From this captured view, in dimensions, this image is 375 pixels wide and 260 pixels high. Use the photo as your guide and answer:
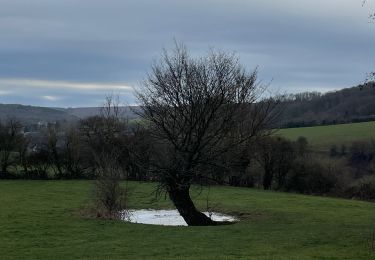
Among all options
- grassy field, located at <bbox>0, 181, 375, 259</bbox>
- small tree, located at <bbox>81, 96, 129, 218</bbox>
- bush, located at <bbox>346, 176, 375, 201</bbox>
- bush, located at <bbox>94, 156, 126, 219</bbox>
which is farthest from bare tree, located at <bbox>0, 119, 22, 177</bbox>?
bush, located at <bbox>346, 176, 375, 201</bbox>

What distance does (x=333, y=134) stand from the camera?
219 ft

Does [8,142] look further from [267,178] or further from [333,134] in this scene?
[333,134]

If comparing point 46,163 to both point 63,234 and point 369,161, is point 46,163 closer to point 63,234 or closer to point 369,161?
point 369,161

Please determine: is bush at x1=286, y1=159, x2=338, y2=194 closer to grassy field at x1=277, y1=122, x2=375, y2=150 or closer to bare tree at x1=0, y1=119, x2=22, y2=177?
grassy field at x1=277, y1=122, x2=375, y2=150

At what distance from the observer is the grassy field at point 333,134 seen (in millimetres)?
63750

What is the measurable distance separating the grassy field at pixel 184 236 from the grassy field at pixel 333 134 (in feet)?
116

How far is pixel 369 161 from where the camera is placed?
5806 centimetres

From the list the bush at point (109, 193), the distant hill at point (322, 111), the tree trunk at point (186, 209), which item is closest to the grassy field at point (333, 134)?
the distant hill at point (322, 111)

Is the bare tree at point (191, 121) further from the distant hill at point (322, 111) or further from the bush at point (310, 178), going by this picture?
the distant hill at point (322, 111)

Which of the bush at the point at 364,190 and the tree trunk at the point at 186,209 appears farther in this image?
the bush at the point at 364,190

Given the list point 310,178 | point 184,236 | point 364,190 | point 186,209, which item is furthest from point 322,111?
point 184,236

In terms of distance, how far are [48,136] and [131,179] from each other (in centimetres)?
1331

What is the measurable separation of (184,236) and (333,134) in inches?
2075

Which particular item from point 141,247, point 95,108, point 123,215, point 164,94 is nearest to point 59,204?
point 123,215
